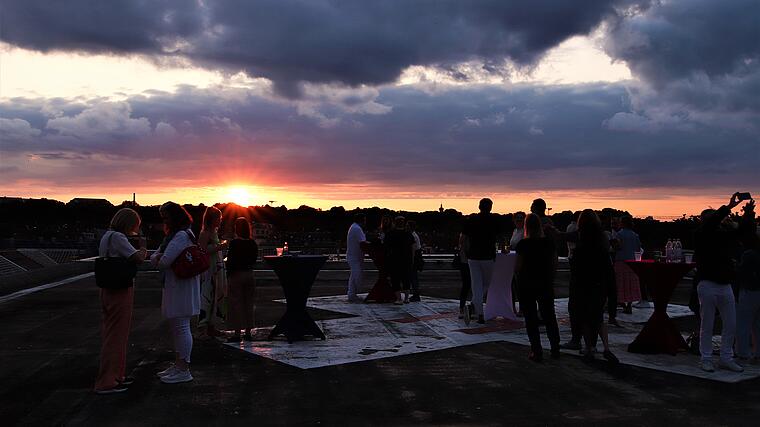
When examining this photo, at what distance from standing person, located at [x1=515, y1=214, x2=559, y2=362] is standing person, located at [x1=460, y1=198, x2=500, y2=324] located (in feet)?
6.80

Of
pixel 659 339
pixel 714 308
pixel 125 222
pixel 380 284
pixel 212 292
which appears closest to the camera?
pixel 125 222

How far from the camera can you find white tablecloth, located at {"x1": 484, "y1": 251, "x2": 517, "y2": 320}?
31.6 feet

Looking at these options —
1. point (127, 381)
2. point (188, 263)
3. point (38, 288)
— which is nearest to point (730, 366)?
point (188, 263)

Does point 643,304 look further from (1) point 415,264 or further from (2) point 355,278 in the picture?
(2) point 355,278

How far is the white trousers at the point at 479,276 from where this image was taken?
936 cm

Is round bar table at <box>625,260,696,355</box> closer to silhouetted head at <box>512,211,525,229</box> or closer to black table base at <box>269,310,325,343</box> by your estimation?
silhouetted head at <box>512,211,525,229</box>

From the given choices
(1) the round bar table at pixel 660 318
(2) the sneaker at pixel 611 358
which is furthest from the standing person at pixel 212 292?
(1) the round bar table at pixel 660 318

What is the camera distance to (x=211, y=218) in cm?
794

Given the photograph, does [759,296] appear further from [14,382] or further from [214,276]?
[14,382]

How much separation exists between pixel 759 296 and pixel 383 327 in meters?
4.85

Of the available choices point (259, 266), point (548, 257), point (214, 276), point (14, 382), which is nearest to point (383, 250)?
point (214, 276)

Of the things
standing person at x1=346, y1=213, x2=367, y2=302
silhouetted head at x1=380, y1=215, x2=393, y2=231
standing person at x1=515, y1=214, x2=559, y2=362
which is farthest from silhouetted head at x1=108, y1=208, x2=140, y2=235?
silhouetted head at x1=380, y1=215, x2=393, y2=231

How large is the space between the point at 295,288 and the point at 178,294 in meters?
2.55

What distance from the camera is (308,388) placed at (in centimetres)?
585
